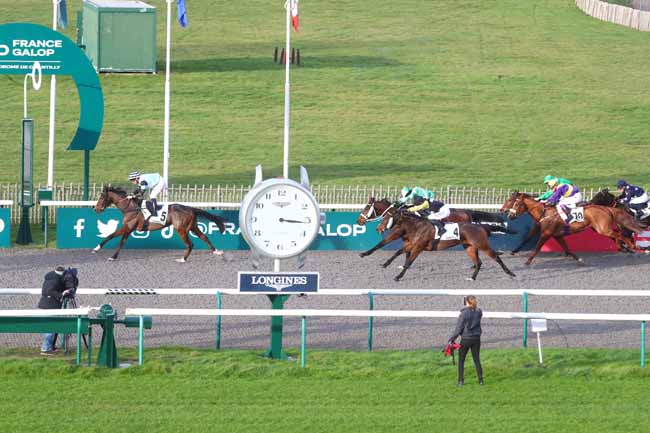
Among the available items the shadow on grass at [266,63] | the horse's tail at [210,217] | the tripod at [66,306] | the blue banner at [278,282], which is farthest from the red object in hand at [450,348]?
the shadow on grass at [266,63]

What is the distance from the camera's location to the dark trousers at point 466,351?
14.8 m

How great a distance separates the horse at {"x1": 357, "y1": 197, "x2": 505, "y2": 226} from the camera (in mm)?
23500

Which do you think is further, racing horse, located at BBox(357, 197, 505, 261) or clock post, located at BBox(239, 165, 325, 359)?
racing horse, located at BBox(357, 197, 505, 261)

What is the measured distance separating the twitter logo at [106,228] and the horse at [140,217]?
0.54 metres

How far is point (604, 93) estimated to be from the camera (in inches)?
1778

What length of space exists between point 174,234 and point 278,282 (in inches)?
365

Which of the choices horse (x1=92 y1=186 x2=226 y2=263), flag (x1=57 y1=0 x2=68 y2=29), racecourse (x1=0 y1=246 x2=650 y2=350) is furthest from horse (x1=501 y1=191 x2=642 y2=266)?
flag (x1=57 y1=0 x2=68 y2=29)

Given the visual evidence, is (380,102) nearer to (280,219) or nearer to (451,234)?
(451,234)

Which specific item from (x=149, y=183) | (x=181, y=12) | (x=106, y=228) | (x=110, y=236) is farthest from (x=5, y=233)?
(x=181, y=12)

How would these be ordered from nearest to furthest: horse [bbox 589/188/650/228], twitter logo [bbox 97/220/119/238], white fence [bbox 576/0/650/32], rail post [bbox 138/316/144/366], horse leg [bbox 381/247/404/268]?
rail post [bbox 138/316/144/366] → horse leg [bbox 381/247/404/268] → twitter logo [bbox 97/220/119/238] → horse [bbox 589/188/650/228] → white fence [bbox 576/0/650/32]

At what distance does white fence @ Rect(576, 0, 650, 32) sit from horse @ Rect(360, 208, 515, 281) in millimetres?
34657

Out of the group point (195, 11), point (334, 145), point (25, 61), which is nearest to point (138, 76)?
point (334, 145)

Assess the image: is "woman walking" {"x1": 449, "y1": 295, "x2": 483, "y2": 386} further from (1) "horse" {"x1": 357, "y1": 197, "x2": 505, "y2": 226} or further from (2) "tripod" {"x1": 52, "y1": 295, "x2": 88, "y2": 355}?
(1) "horse" {"x1": 357, "y1": 197, "x2": 505, "y2": 226}

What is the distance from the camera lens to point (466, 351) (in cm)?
1479
